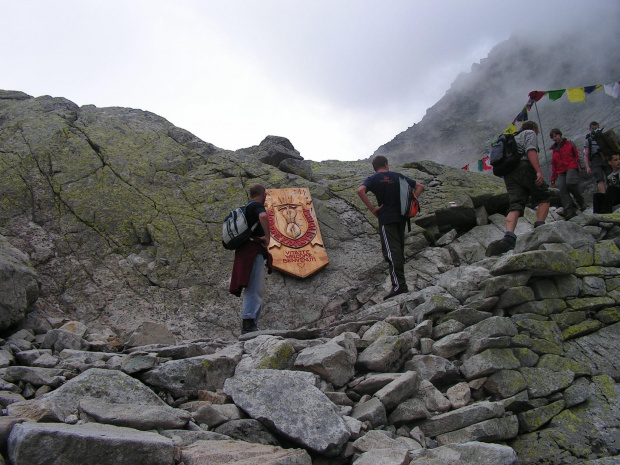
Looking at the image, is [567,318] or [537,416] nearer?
[537,416]

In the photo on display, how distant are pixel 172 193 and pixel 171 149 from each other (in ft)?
4.97

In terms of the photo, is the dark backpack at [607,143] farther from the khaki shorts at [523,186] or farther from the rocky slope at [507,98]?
the rocky slope at [507,98]

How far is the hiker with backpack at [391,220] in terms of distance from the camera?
736cm

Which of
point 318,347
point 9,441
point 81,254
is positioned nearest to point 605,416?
point 318,347

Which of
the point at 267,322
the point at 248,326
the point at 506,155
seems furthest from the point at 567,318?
the point at 267,322

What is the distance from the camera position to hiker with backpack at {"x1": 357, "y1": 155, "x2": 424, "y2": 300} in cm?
736

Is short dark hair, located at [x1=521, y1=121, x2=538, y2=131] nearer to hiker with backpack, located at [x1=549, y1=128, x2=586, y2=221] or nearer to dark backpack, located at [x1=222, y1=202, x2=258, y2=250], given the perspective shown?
hiker with backpack, located at [x1=549, y1=128, x2=586, y2=221]

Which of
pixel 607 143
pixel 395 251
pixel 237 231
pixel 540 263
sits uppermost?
pixel 607 143

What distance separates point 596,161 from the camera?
404 inches

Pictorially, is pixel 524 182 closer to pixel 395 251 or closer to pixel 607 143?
pixel 395 251

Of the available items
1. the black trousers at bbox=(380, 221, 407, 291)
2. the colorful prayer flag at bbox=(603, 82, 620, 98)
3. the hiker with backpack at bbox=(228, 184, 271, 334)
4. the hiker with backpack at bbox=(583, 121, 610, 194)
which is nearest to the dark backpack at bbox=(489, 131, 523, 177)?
the black trousers at bbox=(380, 221, 407, 291)

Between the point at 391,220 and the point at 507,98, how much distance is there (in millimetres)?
41696

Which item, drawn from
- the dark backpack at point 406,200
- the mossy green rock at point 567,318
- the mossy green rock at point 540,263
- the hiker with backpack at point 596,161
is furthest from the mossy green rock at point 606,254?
the hiker with backpack at point 596,161

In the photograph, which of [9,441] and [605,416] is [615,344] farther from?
[9,441]
